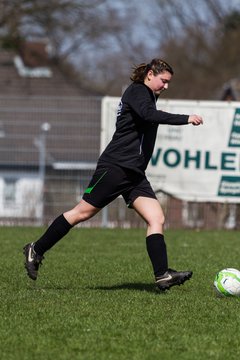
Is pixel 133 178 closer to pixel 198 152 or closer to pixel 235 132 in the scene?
pixel 198 152

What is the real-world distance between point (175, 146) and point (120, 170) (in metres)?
9.55

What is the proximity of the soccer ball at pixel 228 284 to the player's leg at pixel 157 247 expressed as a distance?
25 centimetres

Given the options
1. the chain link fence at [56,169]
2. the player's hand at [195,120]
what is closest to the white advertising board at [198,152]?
the chain link fence at [56,169]

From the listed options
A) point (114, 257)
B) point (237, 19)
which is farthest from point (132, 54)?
point (114, 257)

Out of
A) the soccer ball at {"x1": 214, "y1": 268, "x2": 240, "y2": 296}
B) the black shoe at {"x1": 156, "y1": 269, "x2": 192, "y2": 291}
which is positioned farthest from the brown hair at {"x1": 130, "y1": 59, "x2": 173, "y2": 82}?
the soccer ball at {"x1": 214, "y1": 268, "x2": 240, "y2": 296}

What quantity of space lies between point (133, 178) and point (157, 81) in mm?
840

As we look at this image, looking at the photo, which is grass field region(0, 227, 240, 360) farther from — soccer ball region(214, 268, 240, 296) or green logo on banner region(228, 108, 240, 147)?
green logo on banner region(228, 108, 240, 147)

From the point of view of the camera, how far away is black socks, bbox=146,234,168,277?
772 centimetres

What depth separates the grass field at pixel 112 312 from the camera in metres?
5.53

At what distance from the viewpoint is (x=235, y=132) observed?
56.9 feet

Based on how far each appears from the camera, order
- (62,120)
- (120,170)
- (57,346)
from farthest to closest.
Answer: (62,120), (120,170), (57,346)

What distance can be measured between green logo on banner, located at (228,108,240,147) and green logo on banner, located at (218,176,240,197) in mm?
627

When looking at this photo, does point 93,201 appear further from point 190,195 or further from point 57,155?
point 57,155

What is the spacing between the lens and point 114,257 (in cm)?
1129
